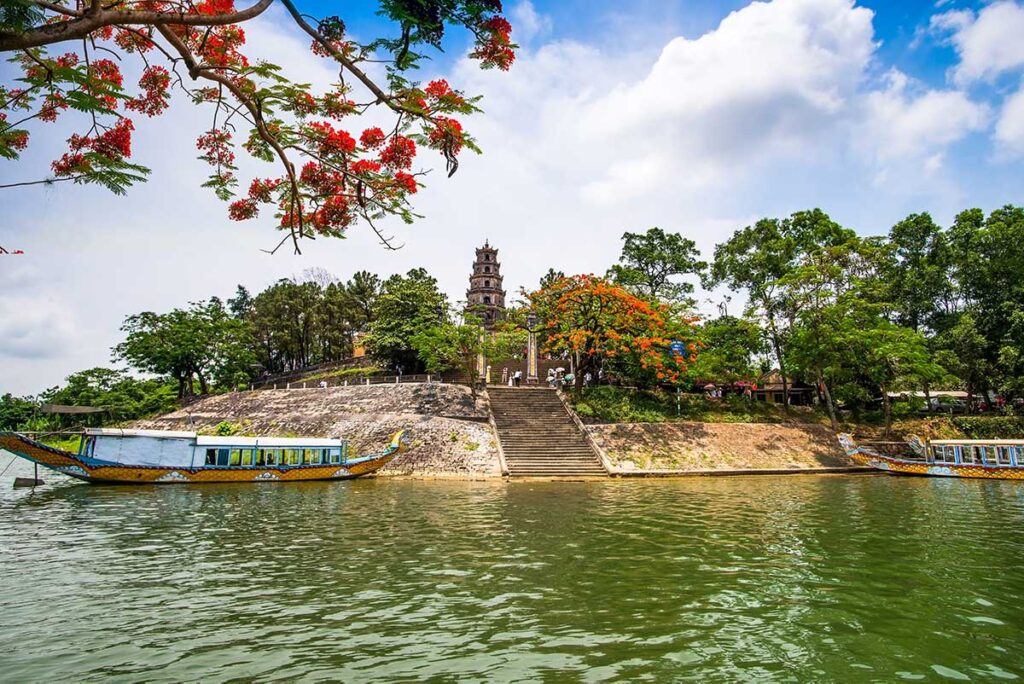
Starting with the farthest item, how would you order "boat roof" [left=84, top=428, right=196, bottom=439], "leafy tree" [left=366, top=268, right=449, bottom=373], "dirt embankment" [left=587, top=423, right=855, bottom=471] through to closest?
"leafy tree" [left=366, top=268, right=449, bottom=373]
"dirt embankment" [left=587, top=423, right=855, bottom=471]
"boat roof" [left=84, top=428, right=196, bottom=439]

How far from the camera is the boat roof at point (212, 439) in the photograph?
23453 mm

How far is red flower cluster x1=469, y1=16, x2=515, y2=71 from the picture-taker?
5941 mm

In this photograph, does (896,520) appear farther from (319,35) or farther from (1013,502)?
(319,35)

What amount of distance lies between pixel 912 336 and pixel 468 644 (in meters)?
36.6

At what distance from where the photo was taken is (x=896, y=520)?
14.7 m

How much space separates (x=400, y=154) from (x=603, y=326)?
89.1 feet

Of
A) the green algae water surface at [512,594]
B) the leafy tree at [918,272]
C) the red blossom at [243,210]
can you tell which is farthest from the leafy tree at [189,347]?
the leafy tree at [918,272]

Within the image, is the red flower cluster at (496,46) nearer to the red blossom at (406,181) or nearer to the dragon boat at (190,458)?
the red blossom at (406,181)

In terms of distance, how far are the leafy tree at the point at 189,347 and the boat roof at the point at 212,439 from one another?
21329 mm

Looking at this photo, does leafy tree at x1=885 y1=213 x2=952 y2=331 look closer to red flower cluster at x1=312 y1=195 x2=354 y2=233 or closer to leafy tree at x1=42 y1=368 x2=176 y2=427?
red flower cluster at x1=312 y1=195 x2=354 y2=233

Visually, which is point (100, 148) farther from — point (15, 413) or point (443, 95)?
point (15, 413)

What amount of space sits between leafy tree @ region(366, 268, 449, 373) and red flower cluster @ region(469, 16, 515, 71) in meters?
37.5

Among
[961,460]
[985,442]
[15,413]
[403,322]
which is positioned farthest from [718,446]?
[15,413]

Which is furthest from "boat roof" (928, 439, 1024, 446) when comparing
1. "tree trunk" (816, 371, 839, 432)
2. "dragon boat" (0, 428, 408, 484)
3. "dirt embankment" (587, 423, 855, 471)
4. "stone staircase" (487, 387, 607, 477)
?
"dragon boat" (0, 428, 408, 484)
